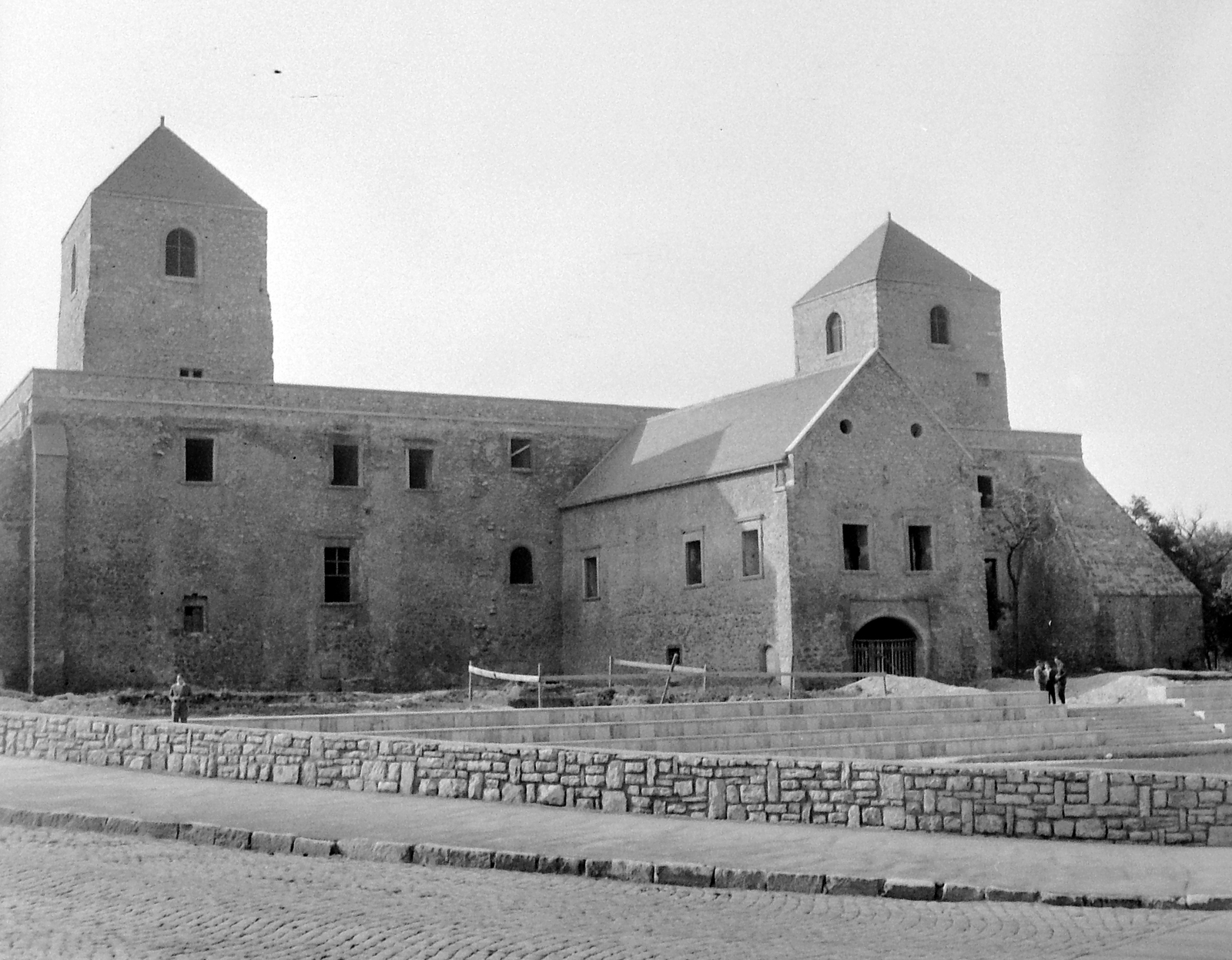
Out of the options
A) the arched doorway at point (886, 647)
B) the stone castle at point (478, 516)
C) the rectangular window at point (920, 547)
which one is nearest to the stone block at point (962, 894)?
the stone castle at point (478, 516)

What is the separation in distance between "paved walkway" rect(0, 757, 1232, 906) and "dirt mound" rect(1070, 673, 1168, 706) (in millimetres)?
19263

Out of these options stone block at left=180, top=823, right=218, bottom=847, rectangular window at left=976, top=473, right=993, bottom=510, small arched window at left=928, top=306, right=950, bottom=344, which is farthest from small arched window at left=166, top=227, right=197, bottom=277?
stone block at left=180, top=823, right=218, bottom=847

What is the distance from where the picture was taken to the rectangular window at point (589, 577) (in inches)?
1660

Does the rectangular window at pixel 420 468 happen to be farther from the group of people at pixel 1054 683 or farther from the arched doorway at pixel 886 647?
the group of people at pixel 1054 683

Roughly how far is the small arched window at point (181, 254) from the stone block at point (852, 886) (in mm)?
35551

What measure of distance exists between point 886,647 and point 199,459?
18.9 metres

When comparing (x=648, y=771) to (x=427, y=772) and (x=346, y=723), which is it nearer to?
(x=427, y=772)

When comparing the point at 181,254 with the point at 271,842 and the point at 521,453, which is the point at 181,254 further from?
the point at 271,842

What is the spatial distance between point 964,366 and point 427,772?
36.8m

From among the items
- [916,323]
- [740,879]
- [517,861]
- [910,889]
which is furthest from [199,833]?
[916,323]

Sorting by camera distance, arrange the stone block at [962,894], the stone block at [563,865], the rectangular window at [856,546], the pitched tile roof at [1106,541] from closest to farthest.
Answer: the stone block at [962,894] < the stone block at [563,865] < the rectangular window at [856,546] < the pitched tile roof at [1106,541]

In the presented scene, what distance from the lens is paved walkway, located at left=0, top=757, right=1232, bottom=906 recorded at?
450 inches

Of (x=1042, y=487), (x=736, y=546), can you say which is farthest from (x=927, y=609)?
(x=1042, y=487)

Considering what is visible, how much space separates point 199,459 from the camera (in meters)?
39.6
